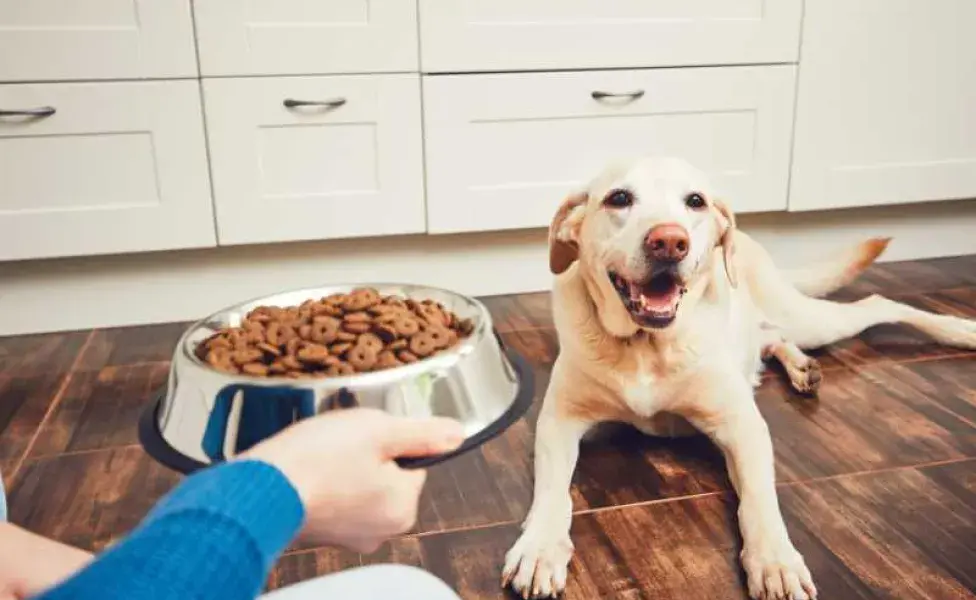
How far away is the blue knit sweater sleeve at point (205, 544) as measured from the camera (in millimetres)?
360

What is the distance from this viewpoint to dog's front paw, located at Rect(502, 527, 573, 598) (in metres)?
1.22

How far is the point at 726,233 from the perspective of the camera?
5.17 ft

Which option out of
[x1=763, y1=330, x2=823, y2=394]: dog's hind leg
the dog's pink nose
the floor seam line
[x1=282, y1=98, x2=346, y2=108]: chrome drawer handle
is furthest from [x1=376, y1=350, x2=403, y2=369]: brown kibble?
[x1=282, y1=98, x2=346, y2=108]: chrome drawer handle

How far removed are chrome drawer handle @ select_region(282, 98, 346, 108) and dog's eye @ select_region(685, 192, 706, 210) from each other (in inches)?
46.8

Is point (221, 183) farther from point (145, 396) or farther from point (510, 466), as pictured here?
point (510, 466)

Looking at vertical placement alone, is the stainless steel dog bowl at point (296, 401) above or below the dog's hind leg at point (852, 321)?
above

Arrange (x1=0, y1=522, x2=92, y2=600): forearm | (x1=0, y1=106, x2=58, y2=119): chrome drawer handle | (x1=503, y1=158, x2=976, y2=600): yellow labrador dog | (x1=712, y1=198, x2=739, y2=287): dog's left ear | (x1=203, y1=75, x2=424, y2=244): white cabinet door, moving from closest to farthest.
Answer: (x1=0, y1=522, x2=92, y2=600): forearm → (x1=503, y1=158, x2=976, y2=600): yellow labrador dog → (x1=712, y1=198, x2=739, y2=287): dog's left ear → (x1=0, y1=106, x2=58, y2=119): chrome drawer handle → (x1=203, y1=75, x2=424, y2=244): white cabinet door

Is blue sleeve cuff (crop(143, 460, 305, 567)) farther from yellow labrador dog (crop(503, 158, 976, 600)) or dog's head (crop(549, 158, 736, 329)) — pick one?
dog's head (crop(549, 158, 736, 329))

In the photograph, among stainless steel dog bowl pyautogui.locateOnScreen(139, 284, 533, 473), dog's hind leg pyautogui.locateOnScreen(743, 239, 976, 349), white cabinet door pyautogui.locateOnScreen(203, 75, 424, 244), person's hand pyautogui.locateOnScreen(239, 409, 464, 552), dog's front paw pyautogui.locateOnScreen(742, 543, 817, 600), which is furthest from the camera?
white cabinet door pyautogui.locateOnScreen(203, 75, 424, 244)

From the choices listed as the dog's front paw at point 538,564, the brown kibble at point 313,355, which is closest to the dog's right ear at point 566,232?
the dog's front paw at point 538,564

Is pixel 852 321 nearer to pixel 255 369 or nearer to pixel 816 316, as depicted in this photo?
pixel 816 316

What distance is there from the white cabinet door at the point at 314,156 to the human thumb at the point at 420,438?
6.28 ft

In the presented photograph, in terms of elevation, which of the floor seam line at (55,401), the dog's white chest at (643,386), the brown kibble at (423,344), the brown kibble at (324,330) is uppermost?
the brown kibble at (324,330)

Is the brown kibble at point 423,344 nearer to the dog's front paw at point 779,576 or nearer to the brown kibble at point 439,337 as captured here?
the brown kibble at point 439,337
